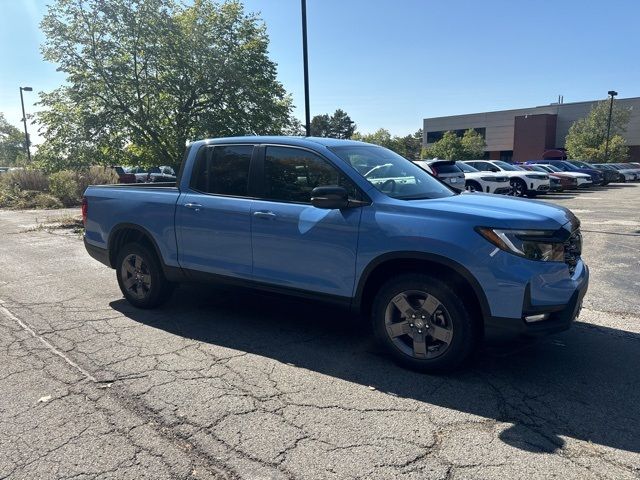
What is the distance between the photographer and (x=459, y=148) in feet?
207

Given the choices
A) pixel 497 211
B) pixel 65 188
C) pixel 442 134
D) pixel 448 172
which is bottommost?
pixel 65 188

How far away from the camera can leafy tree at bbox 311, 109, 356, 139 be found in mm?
107963

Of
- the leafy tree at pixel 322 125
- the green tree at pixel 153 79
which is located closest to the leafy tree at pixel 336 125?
the leafy tree at pixel 322 125

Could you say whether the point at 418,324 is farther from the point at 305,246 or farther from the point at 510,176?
the point at 510,176

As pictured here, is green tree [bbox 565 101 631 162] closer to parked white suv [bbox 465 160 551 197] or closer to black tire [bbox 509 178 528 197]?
parked white suv [bbox 465 160 551 197]

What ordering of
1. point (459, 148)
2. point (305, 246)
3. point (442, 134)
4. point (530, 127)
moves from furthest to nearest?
point (442, 134) → point (530, 127) → point (459, 148) → point (305, 246)

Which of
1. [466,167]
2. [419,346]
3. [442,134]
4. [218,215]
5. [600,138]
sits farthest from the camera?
[442,134]

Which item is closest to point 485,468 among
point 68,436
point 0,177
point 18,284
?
point 68,436

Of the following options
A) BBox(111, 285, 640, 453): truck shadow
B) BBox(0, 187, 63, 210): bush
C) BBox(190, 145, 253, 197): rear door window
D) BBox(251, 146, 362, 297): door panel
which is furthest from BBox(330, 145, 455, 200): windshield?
BBox(0, 187, 63, 210): bush

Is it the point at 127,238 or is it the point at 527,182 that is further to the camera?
the point at 527,182

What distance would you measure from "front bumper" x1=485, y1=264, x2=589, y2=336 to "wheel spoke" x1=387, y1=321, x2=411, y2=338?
2.00ft

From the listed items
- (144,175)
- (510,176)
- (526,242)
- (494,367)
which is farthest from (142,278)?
(144,175)

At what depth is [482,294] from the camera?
3.62 meters

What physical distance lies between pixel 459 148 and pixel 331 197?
62.5 meters
